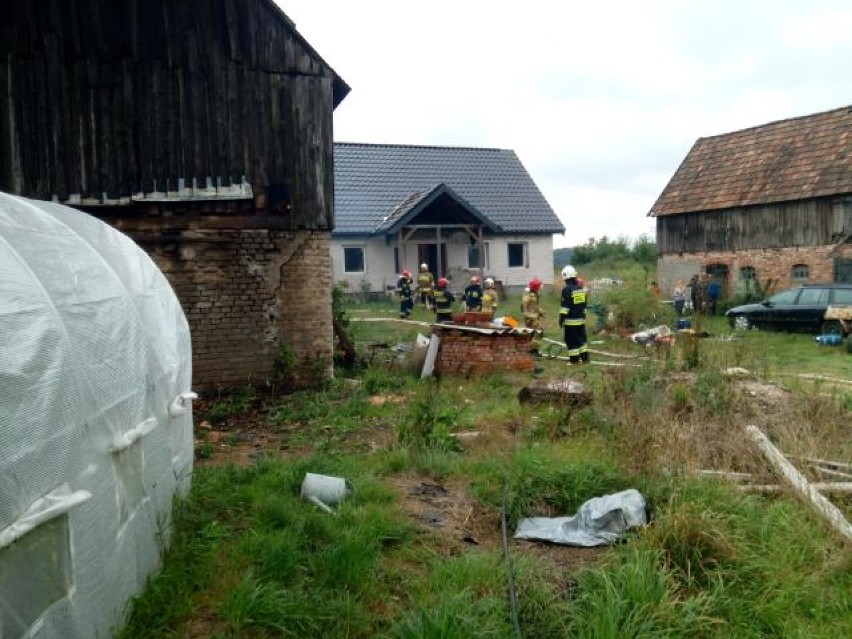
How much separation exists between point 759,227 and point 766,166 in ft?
8.24

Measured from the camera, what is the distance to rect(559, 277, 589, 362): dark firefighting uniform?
39.9ft

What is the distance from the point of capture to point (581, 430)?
692 centimetres

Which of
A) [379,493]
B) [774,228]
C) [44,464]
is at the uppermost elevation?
[774,228]

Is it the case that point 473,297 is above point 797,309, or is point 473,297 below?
above

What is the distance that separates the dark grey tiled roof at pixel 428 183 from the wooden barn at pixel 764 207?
5433 mm

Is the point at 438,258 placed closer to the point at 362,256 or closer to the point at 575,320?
the point at 362,256

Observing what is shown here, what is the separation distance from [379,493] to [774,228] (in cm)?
2299

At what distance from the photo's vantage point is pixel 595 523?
4773 millimetres

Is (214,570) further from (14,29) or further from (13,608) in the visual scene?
(14,29)

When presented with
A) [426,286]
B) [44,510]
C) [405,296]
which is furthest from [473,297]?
[44,510]

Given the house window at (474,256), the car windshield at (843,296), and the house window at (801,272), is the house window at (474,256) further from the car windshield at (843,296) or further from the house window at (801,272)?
the car windshield at (843,296)

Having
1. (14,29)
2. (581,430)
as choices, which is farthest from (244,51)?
(581,430)

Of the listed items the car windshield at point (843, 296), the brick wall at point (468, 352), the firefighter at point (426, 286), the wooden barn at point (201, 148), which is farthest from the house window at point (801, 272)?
the wooden barn at point (201, 148)

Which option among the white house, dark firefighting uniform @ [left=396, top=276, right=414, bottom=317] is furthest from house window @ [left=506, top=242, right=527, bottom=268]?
dark firefighting uniform @ [left=396, top=276, right=414, bottom=317]
